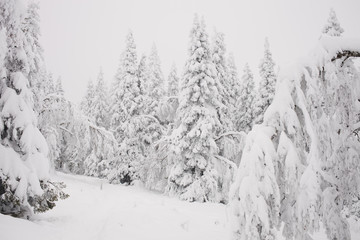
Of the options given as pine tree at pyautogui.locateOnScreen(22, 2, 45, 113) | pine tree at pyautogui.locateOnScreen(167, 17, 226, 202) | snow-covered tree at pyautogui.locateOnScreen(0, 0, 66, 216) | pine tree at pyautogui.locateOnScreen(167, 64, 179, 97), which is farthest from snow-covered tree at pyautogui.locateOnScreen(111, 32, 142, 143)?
snow-covered tree at pyautogui.locateOnScreen(0, 0, 66, 216)

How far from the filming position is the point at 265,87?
25812 mm

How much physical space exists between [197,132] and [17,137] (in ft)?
38.9

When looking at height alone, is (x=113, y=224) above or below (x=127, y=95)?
below

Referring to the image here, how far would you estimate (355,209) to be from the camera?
13836 millimetres

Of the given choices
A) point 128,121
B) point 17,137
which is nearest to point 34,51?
point 17,137

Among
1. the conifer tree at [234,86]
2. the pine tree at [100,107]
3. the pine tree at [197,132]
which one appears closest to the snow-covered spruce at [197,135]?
the pine tree at [197,132]

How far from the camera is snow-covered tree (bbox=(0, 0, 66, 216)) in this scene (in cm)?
739

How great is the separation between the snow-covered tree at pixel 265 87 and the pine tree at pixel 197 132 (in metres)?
6.95

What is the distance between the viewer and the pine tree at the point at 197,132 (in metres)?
18.4

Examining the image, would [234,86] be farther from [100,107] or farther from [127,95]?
[100,107]

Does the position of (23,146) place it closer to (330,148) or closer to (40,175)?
(40,175)

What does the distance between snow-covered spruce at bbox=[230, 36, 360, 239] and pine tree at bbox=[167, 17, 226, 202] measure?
1378 centimetres

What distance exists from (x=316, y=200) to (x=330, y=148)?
0.85 meters

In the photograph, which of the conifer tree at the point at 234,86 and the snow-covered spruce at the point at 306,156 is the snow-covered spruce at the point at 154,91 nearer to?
the conifer tree at the point at 234,86
